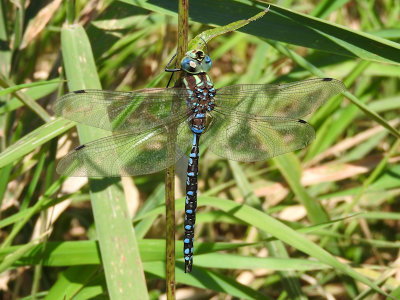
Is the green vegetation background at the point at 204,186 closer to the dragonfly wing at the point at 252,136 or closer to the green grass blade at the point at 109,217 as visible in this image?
the green grass blade at the point at 109,217

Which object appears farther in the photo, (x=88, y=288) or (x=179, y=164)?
(x=179, y=164)

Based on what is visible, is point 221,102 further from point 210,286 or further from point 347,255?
point 347,255

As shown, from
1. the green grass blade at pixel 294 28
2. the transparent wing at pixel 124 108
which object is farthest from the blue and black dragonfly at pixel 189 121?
the green grass blade at pixel 294 28

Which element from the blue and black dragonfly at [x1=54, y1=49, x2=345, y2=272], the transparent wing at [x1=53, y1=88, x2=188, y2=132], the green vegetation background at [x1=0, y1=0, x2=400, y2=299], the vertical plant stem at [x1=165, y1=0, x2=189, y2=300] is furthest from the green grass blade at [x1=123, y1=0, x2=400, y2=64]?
the vertical plant stem at [x1=165, y1=0, x2=189, y2=300]

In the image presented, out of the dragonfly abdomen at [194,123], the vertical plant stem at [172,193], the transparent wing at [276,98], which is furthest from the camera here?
the transparent wing at [276,98]

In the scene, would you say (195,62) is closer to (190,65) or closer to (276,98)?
(190,65)

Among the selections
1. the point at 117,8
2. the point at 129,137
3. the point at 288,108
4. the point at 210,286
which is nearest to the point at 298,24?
the point at 288,108

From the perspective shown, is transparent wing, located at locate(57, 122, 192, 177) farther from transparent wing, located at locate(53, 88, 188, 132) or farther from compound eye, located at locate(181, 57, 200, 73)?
compound eye, located at locate(181, 57, 200, 73)
